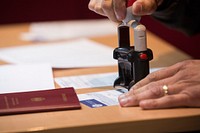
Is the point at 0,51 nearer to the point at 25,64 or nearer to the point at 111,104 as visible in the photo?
the point at 25,64

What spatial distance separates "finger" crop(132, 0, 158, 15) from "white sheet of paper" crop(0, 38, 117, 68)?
33 centimetres

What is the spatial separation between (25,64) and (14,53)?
0.61 feet

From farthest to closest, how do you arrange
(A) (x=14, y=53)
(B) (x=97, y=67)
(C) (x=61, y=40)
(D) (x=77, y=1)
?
(D) (x=77, y=1) < (C) (x=61, y=40) < (A) (x=14, y=53) < (B) (x=97, y=67)

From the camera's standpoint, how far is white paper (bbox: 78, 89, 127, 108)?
3.00 feet

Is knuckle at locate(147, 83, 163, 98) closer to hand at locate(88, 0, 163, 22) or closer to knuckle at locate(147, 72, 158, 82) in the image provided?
knuckle at locate(147, 72, 158, 82)

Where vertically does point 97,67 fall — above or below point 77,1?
below

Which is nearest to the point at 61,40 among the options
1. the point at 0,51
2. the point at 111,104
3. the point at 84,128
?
the point at 0,51

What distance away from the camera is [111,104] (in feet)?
2.98

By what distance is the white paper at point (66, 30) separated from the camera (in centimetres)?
180

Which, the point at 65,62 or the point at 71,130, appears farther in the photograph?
the point at 65,62

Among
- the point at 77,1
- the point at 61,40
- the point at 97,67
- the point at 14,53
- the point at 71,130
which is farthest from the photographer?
the point at 77,1

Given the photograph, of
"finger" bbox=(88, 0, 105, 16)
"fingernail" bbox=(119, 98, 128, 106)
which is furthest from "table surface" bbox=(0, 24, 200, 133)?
"finger" bbox=(88, 0, 105, 16)

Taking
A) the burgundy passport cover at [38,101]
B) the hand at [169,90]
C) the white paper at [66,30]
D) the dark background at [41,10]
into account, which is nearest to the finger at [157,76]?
the hand at [169,90]

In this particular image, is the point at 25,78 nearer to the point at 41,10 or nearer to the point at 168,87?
the point at 168,87
